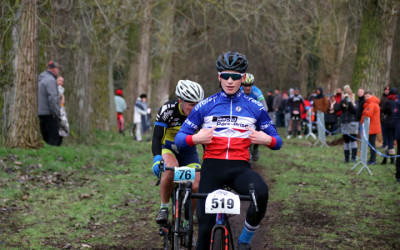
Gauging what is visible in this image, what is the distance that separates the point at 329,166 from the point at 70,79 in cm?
775

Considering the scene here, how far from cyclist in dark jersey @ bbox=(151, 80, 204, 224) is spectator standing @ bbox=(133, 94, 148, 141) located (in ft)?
54.0

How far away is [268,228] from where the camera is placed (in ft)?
26.8

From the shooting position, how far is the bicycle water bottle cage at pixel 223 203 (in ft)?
15.5

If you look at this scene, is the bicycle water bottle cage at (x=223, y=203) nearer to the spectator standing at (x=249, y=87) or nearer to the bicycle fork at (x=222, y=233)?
the bicycle fork at (x=222, y=233)

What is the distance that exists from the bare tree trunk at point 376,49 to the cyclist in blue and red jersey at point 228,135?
16.1m

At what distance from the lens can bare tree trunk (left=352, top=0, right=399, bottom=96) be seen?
20.3 meters

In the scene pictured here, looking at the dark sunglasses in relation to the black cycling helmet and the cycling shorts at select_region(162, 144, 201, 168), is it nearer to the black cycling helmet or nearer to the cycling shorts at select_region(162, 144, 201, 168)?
the black cycling helmet

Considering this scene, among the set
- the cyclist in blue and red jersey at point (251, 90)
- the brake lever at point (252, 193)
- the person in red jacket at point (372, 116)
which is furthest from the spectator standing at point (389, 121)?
the brake lever at point (252, 193)

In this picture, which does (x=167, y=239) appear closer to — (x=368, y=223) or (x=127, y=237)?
(x=127, y=237)

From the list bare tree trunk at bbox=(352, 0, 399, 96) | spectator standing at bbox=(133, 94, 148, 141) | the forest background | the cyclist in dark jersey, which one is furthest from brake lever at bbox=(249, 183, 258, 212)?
spectator standing at bbox=(133, 94, 148, 141)

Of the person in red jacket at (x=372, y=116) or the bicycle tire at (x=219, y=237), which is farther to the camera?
the person in red jacket at (x=372, y=116)

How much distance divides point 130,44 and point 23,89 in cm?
1642

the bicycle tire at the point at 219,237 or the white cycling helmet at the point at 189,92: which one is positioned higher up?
the white cycling helmet at the point at 189,92

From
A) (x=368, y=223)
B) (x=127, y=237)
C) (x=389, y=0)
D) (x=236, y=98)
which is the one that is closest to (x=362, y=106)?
(x=389, y=0)
